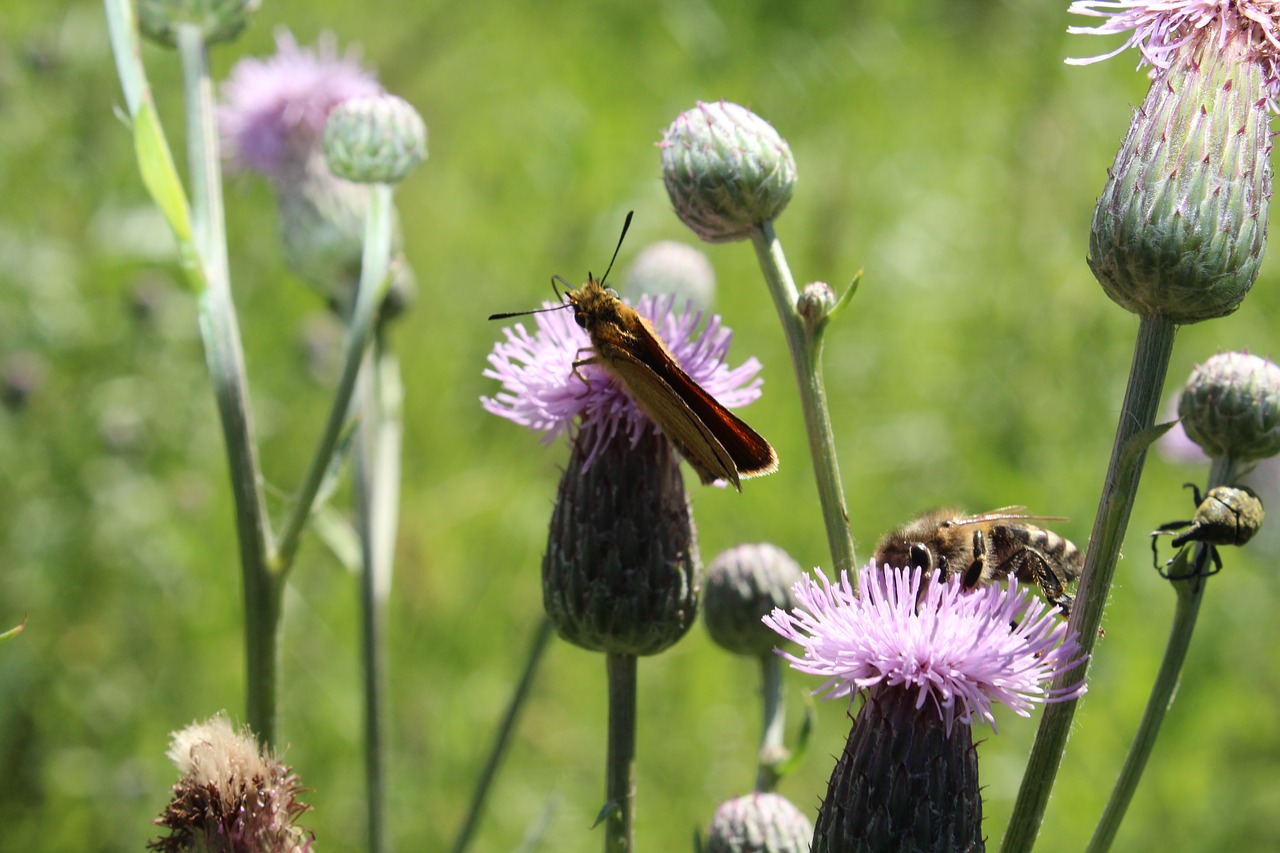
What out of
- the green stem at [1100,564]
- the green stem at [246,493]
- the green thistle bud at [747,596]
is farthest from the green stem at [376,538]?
the green stem at [1100,564]

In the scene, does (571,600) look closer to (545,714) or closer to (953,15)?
(545,714)

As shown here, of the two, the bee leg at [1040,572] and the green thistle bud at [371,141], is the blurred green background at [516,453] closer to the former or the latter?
the bee leg at [1040,572]

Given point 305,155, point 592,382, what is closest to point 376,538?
point 592,382

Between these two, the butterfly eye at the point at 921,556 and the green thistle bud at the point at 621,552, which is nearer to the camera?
the butterfly eye at the point at 921,556

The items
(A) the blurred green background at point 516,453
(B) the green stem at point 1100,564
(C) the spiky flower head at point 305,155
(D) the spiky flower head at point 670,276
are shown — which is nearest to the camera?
(B) the green stem at point 1100,564

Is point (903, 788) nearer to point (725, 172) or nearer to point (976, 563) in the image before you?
point (976, 563)

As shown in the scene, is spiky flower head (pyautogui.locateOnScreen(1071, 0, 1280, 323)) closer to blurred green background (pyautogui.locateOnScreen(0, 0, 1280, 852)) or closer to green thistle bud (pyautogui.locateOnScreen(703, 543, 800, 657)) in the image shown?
green thistle bud (pyautogui.locateOnScreen(703, 543, 800, 657))

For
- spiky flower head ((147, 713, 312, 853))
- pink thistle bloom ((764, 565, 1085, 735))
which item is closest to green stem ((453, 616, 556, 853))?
spiky flower head ((147, 713, 312, 853))
